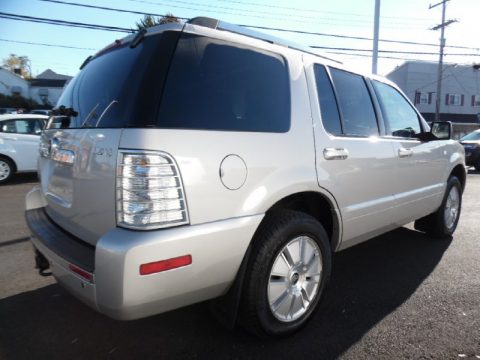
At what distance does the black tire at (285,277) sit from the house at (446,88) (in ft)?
153

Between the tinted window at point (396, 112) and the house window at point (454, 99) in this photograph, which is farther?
the house window at point (454, 99)

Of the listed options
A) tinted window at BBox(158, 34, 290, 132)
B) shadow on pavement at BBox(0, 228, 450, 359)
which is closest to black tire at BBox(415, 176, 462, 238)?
shadow on pavement at BBox(0, 228, 450, 359)

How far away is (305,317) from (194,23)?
2046mm

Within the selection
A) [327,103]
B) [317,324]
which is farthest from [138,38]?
[317,324]

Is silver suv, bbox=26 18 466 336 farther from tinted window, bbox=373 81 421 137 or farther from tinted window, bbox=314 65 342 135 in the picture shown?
tinted window, bbox=373 81 421 137

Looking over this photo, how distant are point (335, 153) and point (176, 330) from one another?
168 centimetres

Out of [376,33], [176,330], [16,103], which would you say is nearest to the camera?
[176,330]

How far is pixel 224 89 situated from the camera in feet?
7.47

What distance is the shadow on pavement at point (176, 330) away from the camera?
98.3 inches

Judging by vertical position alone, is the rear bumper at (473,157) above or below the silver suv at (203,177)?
below

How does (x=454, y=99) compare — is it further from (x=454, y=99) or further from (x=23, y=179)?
(x=23, y=179)

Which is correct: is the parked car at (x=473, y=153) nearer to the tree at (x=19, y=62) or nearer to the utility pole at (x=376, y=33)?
the utility pole at (x=376, y=33)

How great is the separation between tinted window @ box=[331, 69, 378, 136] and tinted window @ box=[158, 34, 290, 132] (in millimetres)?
719

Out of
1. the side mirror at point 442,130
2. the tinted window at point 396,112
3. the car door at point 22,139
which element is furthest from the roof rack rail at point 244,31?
the car door at point 22,139
